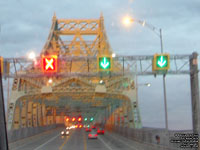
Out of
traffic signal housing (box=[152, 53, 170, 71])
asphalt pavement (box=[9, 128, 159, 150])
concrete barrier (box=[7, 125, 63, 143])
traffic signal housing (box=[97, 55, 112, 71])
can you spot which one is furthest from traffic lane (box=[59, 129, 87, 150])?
traffic signal housing (box=[152, 53, 170, 71])

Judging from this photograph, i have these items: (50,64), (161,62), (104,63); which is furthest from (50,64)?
(161,62)

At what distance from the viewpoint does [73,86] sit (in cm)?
6400

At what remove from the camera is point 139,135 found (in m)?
34.5

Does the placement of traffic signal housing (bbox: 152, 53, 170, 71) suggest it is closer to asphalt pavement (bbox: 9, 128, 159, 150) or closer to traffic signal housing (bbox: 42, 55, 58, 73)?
traffic signal housing (bbox: 42, 55, 58, 73)

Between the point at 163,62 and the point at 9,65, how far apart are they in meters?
13.3

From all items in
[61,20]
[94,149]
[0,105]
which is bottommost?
[94,149]

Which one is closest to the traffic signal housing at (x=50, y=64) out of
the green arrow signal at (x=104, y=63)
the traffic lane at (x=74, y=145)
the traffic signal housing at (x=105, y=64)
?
the traffic signal housing at (x=105, y=64)

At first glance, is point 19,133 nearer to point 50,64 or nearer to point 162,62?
point 50,64

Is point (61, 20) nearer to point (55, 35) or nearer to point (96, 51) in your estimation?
point (55, 35)

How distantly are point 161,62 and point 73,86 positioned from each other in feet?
133

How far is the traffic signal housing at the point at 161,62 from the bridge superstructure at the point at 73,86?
375cm

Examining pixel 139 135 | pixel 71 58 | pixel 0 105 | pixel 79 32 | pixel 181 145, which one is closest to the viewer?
pixel 0 105

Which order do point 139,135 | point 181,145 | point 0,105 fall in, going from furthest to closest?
1. point 139,135
2. point 181,145
3. point 0,105

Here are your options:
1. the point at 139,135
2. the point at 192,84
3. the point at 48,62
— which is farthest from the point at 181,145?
the point at 139,135
